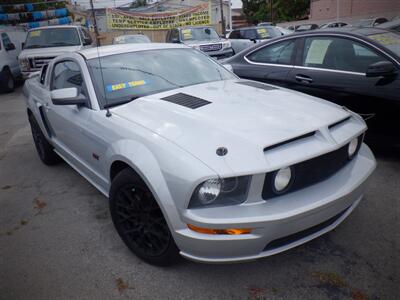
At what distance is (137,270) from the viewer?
2.53 meters

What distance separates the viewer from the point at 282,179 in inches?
81.4

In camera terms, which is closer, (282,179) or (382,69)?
(282,179)

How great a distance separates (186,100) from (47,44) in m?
9.46

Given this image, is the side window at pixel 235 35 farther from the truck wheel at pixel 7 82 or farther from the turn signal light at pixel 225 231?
the turn signal light at pixel 225 231

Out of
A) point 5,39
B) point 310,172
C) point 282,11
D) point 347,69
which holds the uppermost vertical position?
point 282,11

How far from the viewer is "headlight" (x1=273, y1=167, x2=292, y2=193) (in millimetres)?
2047

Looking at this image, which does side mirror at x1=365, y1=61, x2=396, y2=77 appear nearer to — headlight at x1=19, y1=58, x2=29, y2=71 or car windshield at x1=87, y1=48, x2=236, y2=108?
car windshield at x1=87, y1=48, x2=236, y2=108

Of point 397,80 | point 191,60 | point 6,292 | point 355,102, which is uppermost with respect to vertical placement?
point 191,60

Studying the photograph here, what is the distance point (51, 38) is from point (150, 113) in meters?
9.65

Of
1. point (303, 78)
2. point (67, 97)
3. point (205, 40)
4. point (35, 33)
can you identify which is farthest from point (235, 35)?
point (67, 97)

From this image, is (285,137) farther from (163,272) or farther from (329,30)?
(329,30)

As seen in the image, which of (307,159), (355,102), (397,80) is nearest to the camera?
(307,159)

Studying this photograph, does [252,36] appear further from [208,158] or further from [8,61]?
[208,158]

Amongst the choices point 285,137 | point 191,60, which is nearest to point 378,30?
point 191,60
